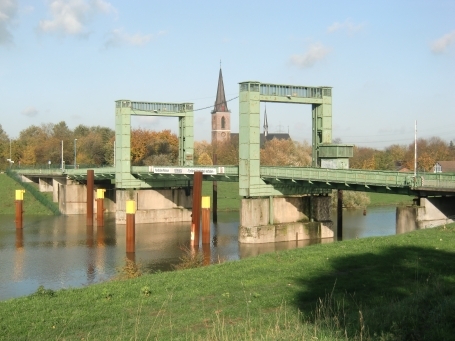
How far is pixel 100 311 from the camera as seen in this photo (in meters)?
14.7

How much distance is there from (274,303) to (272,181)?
1170 inches

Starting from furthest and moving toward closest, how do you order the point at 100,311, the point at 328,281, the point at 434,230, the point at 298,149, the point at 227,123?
the point at 227,123 < the point at 298,149 < the point at 434,230 < the point at 328,281 < the point at 100,311

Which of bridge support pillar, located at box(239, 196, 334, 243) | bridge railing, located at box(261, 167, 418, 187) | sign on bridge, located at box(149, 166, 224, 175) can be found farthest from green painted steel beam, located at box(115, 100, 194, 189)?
bridge support pillar, located at box(239, 196, 334, 243)

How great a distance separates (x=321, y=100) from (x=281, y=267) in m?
27.3

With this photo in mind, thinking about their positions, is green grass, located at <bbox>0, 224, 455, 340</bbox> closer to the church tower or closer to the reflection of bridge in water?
the reflection of bridge in water

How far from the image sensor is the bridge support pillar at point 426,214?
3212 cm

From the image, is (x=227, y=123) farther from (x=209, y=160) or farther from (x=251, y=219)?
(x=251, y=219)

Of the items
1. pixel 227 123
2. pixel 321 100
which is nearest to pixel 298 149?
pixel 321 100

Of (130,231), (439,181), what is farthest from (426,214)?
(130,231)

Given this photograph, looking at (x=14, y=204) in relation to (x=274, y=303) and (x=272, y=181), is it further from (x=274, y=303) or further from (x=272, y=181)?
(x=274, y=303)

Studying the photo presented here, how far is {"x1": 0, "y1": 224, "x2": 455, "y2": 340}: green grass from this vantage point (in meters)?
9.80

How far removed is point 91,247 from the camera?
1604 inches

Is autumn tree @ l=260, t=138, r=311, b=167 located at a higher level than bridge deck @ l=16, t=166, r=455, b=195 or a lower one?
higher

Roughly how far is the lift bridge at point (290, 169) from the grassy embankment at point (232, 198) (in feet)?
45.3
